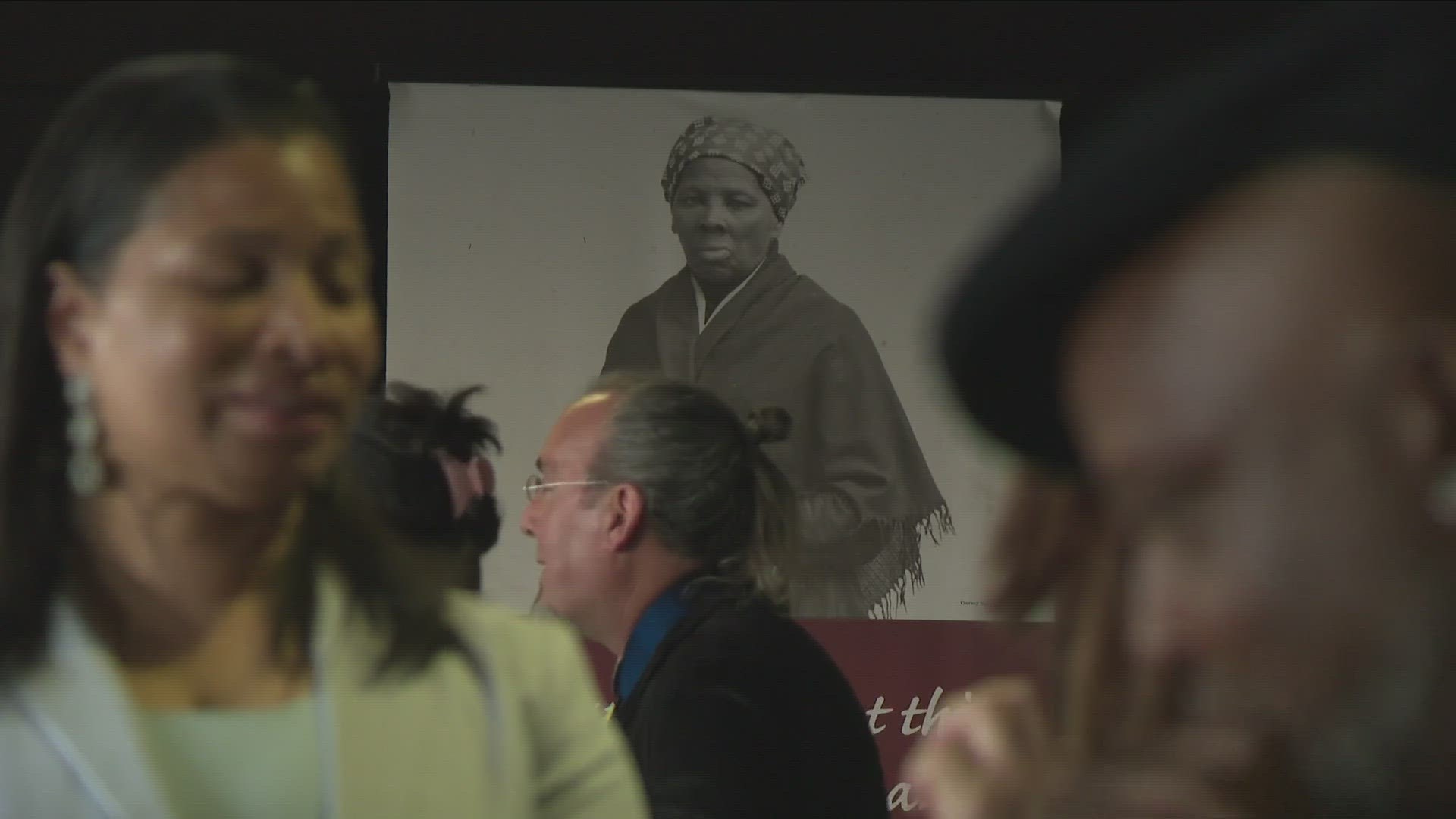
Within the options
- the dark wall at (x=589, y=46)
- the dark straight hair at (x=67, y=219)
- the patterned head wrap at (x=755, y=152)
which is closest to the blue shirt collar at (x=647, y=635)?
the dark wall at (x=589, y=46)

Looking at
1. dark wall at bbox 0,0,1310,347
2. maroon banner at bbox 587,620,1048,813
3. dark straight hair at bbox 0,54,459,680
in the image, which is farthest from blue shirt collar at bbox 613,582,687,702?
maroon banner at bbox 587,620,1048,813

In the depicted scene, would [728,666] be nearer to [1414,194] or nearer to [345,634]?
[345,634]

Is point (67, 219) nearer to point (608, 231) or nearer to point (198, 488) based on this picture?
point (198, 488)

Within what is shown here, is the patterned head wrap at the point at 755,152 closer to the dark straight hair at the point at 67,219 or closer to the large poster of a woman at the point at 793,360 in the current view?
the large poster of a woman at the point at 793,360

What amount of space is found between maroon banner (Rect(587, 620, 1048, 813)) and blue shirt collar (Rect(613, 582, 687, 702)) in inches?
39.6

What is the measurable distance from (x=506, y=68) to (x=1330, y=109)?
2.34 m

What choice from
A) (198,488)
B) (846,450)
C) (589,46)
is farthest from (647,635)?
(589,46)

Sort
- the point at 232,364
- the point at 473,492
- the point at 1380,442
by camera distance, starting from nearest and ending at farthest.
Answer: the point at 1380,442 < the point at 232,364 < the point at 473,492

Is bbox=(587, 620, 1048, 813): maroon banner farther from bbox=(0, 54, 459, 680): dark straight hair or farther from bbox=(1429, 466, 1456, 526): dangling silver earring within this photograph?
bbox=(1429, 466, 1456, 526): dangling silver earring

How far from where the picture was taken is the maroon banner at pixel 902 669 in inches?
104

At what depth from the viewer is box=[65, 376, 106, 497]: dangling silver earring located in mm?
643

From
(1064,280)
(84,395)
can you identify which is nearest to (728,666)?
(84,395)

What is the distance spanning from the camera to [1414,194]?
1.17 feet

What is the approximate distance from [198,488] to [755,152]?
2.08 metres
